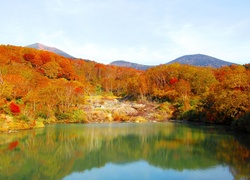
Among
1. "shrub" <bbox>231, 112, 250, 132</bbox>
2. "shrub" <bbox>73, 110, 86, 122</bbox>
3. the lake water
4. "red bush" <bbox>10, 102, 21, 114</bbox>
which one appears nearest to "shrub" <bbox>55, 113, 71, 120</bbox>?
"shrub" <bbox>73, 110, 86, 122</bbox>

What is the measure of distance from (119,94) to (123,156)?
46.4 m

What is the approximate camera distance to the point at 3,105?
29328mm

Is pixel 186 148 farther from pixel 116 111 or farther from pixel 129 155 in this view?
pixel 116 111

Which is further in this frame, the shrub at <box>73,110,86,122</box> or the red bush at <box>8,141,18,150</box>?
the shrub at <box>73,110,86,122</box>

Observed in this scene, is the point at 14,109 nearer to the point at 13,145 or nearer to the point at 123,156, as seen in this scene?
the point at 13,145

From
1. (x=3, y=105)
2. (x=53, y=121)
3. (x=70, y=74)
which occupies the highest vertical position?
(x=70, y=74)

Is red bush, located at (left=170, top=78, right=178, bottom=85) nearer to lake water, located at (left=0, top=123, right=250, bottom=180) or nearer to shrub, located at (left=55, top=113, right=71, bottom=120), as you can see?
shrub, located at (left=55, top=113, right=71, bottom=120)

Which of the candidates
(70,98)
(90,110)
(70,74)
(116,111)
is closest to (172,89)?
(116,111)

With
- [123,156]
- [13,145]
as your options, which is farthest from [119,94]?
[123,156]

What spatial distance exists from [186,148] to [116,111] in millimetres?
25353

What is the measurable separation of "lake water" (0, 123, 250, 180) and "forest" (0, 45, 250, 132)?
5.07 metres

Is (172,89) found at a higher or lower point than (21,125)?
higher

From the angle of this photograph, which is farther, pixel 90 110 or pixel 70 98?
pixel 90 110

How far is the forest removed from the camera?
97.5ft
